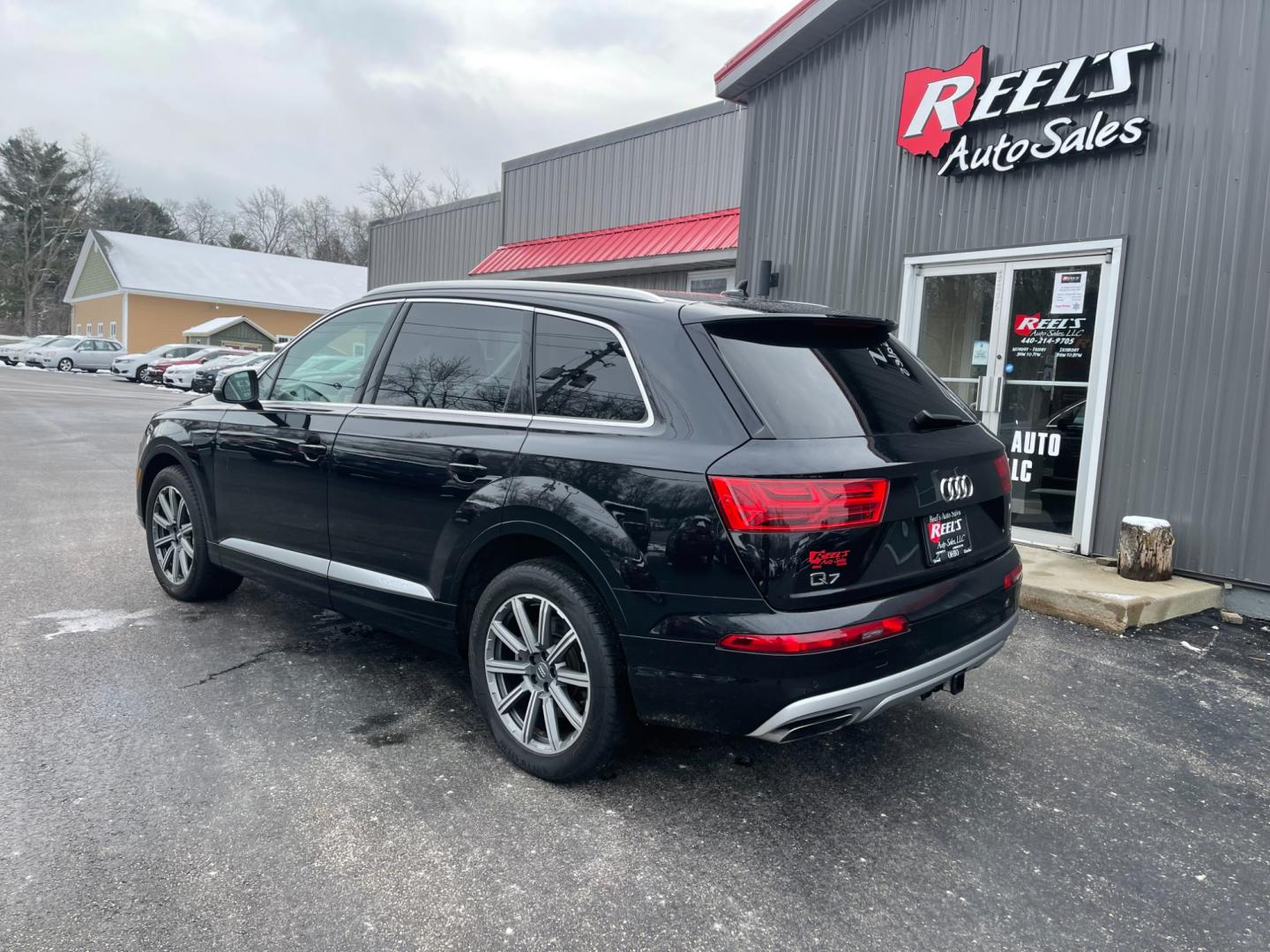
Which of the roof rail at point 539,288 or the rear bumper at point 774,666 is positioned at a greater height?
the roof rail at point 539,288

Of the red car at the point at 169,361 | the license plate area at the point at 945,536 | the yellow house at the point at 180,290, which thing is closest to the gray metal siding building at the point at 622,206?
the license plate area at the point at 945,536

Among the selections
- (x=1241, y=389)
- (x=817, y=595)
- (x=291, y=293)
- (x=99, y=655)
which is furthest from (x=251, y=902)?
(x=291, y=293)

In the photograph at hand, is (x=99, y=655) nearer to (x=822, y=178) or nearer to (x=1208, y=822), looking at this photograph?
(x=1208, y=822)

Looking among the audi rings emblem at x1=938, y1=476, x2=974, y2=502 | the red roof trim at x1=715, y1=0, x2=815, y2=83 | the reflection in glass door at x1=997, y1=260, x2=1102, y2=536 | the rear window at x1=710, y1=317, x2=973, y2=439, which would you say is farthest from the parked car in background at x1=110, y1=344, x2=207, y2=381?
the audi rings emblem at x1=938, y1=476, x2=974, y2=502

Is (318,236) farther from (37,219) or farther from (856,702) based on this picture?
(856,702)

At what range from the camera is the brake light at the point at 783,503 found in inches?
107

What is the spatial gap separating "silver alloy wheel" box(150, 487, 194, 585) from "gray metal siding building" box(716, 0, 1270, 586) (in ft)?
18.9

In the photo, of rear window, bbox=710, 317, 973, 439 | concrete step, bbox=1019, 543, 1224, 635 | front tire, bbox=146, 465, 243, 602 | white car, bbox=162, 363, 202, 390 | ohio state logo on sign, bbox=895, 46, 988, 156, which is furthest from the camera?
white car, bbox=162, 363, 202, 390

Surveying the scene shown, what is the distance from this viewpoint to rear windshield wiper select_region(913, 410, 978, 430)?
3.26 meters

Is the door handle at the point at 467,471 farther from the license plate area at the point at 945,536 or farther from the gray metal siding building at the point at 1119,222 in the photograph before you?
the gray metal siding building at the point at 1119,222

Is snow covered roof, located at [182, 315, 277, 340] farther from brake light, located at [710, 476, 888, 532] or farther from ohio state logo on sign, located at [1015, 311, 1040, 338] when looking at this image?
brake light, located at [710, 476, 888, 532]

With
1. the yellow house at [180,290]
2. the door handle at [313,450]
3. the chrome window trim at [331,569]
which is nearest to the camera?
the chrome window trim at [331,569]

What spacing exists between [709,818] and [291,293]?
50877 millimetres

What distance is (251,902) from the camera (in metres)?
2.55
